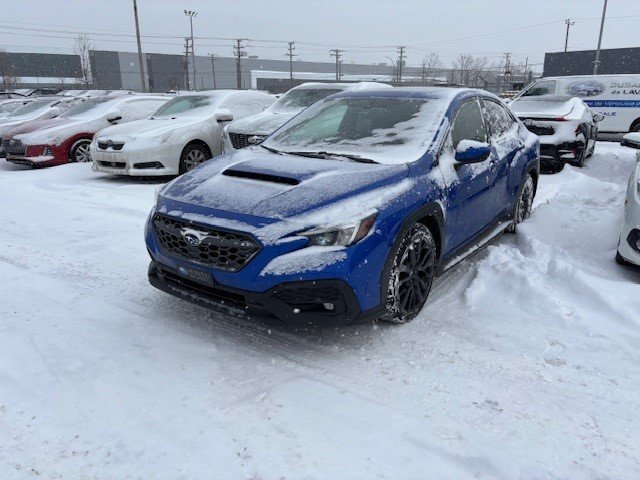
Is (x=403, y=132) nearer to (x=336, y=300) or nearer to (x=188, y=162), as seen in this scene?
(x=336, y=300)

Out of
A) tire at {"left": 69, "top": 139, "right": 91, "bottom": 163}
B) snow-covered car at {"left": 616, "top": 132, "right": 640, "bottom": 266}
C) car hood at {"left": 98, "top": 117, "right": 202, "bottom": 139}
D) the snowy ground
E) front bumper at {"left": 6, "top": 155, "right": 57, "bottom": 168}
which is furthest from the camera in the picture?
tire at {"left": 69, "top": 139, "right": 91, "bottom": 163}

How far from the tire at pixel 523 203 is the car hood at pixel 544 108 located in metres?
3.74

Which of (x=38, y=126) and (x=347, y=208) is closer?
(x=347, y=208)

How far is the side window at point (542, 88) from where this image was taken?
1298 centimetres

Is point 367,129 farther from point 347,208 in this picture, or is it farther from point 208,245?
point 208,245

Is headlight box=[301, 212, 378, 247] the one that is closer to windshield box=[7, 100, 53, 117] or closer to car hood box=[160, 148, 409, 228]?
car hood box=[160, 148, 409, 228]

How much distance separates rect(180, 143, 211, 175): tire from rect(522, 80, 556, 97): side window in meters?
8.85

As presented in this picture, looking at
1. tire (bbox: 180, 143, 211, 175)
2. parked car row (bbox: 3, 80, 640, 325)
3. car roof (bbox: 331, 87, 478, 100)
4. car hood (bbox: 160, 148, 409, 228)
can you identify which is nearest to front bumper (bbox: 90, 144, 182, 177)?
tire (bbox: 180, 143, 211, 175)

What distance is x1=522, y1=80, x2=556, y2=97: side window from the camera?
1298 cm

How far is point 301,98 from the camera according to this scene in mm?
9383

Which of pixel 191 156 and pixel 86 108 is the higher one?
pixel 86 108

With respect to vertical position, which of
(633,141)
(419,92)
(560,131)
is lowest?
(560,131)

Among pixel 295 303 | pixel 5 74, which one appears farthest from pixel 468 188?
pixel 5 74

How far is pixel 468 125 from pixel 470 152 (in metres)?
0.60
